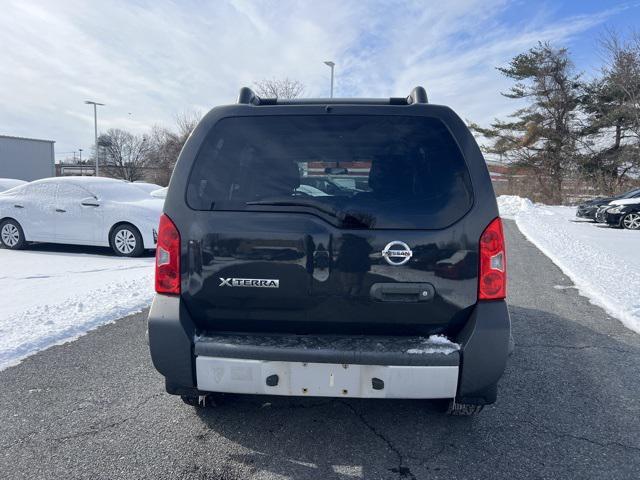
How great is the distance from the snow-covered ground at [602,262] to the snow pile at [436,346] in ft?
12.3

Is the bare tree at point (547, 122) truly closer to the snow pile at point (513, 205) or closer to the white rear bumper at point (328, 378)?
the snow pile at point (513, 205)

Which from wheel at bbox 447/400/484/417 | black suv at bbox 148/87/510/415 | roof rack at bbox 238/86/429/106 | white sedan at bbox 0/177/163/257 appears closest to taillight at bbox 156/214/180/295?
black suv at bbox 148/87/510/415


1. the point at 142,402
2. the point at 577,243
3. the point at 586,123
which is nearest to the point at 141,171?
the point at 586,123

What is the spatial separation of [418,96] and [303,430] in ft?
7.31

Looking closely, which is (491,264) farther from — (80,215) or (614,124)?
(614,124)

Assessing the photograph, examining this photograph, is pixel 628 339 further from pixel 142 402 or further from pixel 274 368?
pixel 142 402

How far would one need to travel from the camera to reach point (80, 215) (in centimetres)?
889

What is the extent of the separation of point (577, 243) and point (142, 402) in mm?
11655

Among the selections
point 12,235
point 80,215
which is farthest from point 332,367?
point 12,235

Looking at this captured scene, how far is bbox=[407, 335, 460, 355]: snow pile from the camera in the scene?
2.27 meters

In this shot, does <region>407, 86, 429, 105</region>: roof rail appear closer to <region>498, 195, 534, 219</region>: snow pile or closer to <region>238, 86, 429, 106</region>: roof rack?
<region>238, 86, 429, 106</region>: roof rack

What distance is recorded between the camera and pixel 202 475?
2.36m

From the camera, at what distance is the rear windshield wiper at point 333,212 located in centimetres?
231

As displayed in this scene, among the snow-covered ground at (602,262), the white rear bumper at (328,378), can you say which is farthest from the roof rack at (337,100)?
the snow-covered ground at (602,262)
